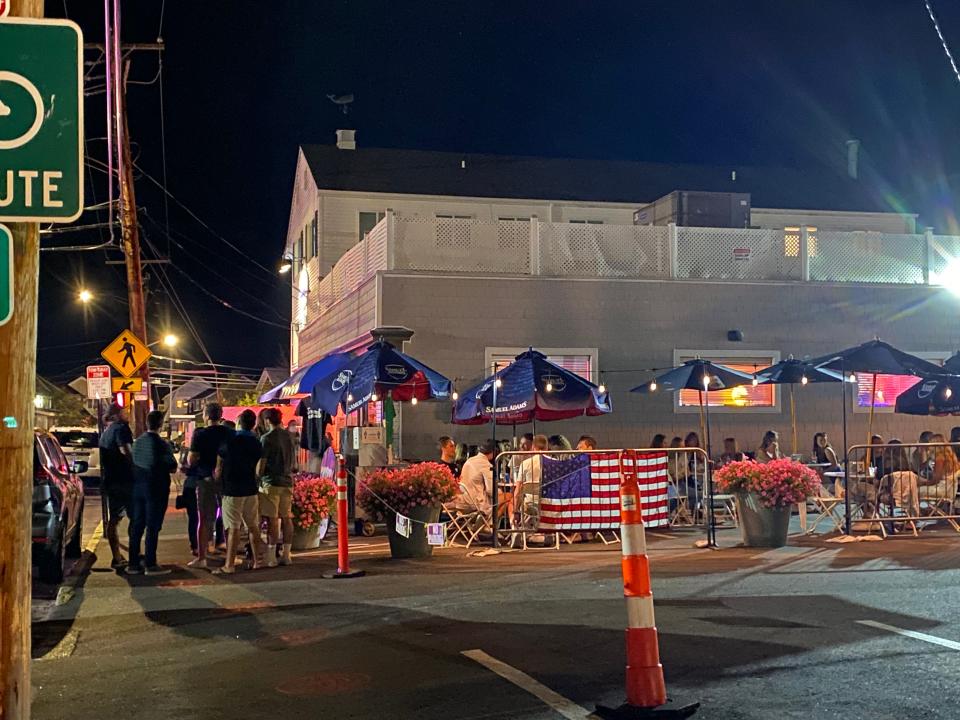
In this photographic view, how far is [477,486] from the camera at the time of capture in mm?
13766

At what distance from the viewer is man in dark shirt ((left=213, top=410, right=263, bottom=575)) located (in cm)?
1166

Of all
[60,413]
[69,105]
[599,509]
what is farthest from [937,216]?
Answer: [60,413]

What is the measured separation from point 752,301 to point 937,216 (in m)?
20.1

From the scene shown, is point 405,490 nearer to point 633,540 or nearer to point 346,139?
point 633,540

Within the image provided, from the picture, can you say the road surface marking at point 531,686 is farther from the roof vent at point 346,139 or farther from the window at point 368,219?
the roof vent at point 346,139

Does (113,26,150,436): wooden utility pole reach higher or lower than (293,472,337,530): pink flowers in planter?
higher

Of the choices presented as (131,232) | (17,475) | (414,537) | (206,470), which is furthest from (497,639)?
(131,232)

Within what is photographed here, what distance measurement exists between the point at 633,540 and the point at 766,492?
726cm

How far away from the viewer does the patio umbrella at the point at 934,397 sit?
15.7 m

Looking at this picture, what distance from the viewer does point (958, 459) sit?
14609 mm

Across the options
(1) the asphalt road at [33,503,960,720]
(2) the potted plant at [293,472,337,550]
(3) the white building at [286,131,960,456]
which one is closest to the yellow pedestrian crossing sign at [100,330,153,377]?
(3) the white building at [286,131,960,456]

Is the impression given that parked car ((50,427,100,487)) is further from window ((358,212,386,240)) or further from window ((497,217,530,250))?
window ((497,217,530,250))

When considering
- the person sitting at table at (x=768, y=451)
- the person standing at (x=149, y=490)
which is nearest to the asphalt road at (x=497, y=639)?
the person standing at (x=149, y=490)

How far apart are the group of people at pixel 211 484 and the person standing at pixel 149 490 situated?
0.04ft
